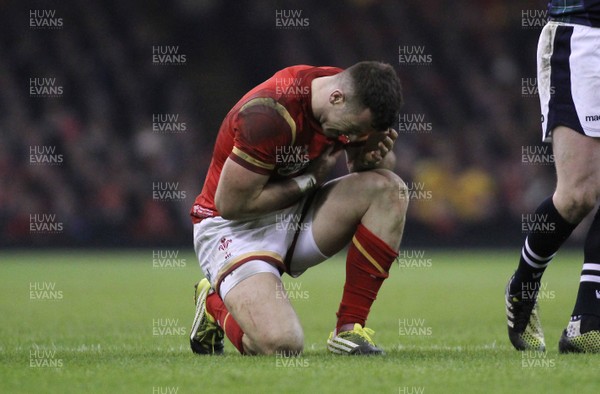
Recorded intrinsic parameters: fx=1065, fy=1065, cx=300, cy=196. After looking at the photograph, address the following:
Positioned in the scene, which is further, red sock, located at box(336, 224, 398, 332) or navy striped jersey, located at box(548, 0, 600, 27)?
red sock, located at box(336, 224, 398, 332)

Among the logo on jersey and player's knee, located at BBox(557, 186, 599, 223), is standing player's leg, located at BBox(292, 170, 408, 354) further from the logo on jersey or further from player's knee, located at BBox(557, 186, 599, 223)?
player's knee, located at BBox(557, 186, 599, 223)

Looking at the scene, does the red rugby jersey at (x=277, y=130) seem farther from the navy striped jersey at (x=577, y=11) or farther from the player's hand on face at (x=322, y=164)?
the navy striped jersey at (x=577, y=11)

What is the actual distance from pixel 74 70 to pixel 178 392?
15.5 metres

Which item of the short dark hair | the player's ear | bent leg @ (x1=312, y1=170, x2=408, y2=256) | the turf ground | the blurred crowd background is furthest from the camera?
the blurred crowd background

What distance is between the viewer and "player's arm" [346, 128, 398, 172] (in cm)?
518

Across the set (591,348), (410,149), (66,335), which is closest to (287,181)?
(591,348)

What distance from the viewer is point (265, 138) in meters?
4.80

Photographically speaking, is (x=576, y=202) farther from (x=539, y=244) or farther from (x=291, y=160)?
(x=291, y=160)

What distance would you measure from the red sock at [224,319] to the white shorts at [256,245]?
0.09 m

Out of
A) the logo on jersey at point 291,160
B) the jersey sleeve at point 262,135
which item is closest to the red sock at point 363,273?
the logo on jersey at point 291,160

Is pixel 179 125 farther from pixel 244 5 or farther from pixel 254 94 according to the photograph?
pixel 254 94

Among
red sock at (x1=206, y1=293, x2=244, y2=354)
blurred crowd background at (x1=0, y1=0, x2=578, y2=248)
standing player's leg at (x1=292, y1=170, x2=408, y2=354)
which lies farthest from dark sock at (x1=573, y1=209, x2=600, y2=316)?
blurred crowd background at (x1=0, y1=0, x2=578, y2=248)

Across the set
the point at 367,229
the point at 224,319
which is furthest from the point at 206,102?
the point at 367,229

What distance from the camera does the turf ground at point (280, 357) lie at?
390cm
